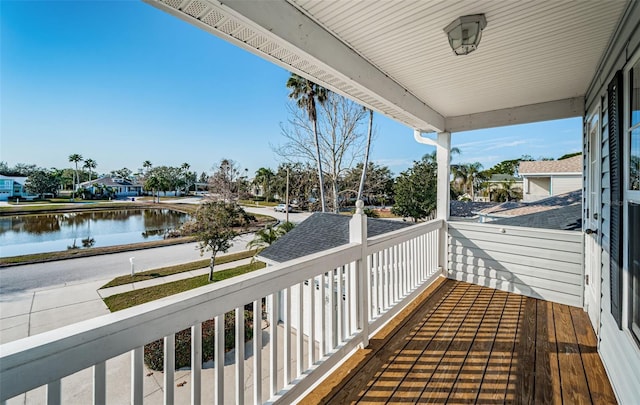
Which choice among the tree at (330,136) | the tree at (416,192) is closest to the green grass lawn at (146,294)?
the tree at (330,136)

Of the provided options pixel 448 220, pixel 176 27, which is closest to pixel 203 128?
pixel 176 27

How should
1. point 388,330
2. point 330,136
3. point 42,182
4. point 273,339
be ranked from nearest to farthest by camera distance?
point 273,339 → point 388,330 → point 42,182 → point 330,136

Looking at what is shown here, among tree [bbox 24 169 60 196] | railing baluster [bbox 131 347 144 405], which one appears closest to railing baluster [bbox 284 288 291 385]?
railing baluster [bbox 131 347 144 405]

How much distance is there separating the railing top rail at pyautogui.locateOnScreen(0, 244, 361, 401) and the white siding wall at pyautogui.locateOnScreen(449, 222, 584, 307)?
3.30 meters

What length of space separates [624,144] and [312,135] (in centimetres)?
1255

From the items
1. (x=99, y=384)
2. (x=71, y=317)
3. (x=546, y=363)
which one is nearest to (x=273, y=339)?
(x=99, y=384)

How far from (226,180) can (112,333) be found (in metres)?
13.2

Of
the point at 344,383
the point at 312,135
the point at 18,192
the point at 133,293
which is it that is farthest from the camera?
the point at 312,135

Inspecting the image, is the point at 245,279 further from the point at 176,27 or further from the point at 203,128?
the point at 203,128

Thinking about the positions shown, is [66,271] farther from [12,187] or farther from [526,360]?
[526,360]

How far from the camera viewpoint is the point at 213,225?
10.1 m

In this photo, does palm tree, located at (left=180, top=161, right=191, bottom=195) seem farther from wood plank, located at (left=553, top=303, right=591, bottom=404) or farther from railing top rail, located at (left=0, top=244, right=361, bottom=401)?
wood plank, located at (left=553, top=303, right=591, bottom=404)

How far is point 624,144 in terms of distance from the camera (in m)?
1.67

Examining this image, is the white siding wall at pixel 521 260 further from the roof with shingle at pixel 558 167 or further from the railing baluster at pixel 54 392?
the roof with shingle at pixel 558 167
